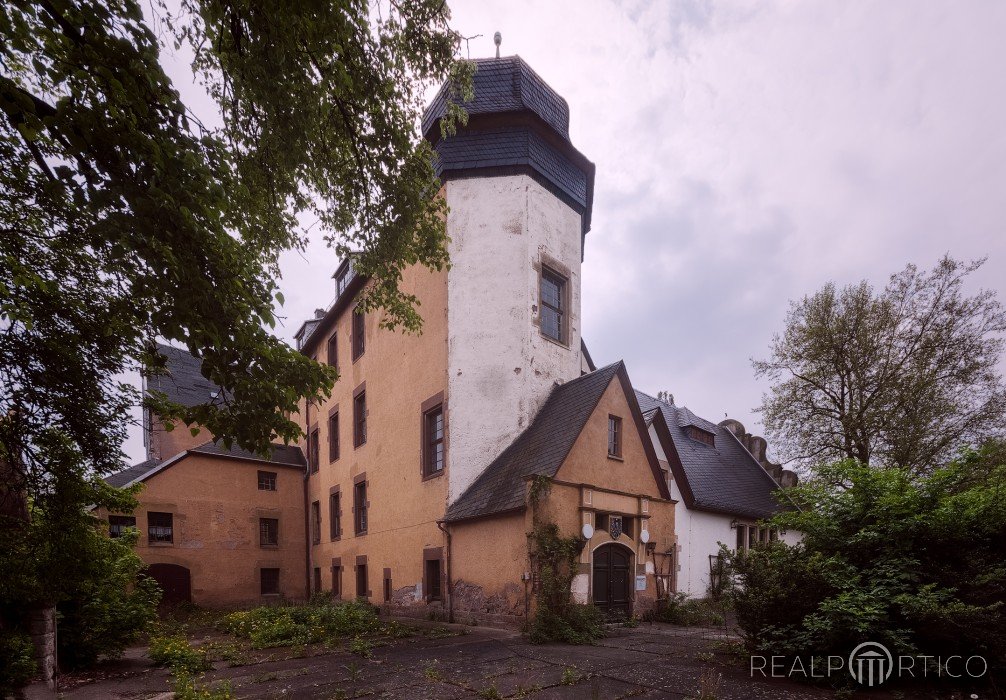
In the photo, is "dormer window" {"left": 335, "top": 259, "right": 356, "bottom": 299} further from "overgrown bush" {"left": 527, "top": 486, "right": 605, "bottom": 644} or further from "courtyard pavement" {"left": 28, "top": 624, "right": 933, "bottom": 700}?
"courtyard pavement" {"left": 28, "top": 624, "right": 933, "bottom": 700}

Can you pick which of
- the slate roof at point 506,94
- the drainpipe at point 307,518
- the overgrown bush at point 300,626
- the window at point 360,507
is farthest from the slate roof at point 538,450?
the drainpipe at point 307,518

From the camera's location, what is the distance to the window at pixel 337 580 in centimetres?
2038

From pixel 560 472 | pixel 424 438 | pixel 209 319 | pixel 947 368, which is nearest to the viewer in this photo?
pixel 209 319

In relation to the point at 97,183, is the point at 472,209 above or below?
above

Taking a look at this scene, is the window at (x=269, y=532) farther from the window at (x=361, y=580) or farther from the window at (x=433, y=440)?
the window at (x=433, y=440)

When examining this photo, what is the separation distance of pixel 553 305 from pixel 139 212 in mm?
11847

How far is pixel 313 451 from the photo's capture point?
24688 mm

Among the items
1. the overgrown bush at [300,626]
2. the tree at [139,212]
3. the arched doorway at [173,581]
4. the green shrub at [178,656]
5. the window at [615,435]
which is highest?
the tree at [139,212]

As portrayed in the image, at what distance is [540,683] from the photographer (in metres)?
6.60

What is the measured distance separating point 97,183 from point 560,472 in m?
9.25

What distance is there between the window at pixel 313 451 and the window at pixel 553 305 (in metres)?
14.7

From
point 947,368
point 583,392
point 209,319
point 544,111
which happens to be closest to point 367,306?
point 209,319

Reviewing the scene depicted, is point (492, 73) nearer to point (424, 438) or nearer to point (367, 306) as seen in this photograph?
point (367, 306)

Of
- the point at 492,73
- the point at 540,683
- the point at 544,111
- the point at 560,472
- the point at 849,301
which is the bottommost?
the point at 540,683
